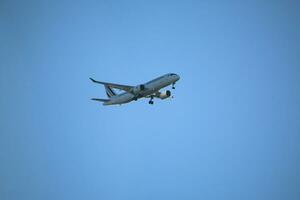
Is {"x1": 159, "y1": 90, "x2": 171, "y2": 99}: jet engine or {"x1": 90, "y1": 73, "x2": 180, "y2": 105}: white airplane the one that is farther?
{"x1": 159, "y1": 90, "x2": 171, "y2": 99}: jet engine

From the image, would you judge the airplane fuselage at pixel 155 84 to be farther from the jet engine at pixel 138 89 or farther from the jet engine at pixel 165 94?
the jet engine at pixel 165 94

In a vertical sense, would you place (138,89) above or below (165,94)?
below

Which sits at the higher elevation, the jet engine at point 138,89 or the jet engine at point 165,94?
the jet engine at point 165,94

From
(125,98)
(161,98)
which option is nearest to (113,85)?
(125,98)

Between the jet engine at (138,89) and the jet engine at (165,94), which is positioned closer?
the jet engine at (138,89)

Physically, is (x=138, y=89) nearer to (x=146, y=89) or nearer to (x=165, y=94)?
(x=146, y=89)

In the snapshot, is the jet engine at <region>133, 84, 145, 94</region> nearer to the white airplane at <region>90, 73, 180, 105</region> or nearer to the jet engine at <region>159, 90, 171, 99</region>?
the white airplane at <region>90, 73, 180, 105</region>

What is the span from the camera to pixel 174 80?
90.8 meters

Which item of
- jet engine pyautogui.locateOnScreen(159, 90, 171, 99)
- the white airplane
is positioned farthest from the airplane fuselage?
jet engine pyautogui.locateOnScreen(159, 90, 171, 99)

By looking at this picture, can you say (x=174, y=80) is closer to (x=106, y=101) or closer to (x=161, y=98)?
(x=161, y=98)

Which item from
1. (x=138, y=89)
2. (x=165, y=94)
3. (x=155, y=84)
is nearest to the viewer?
(x=155, y=84)

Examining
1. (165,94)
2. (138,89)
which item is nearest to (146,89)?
(138,89)

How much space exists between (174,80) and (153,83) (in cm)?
384

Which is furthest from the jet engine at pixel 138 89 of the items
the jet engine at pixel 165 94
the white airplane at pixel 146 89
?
the jet engine at pixel 165 94
